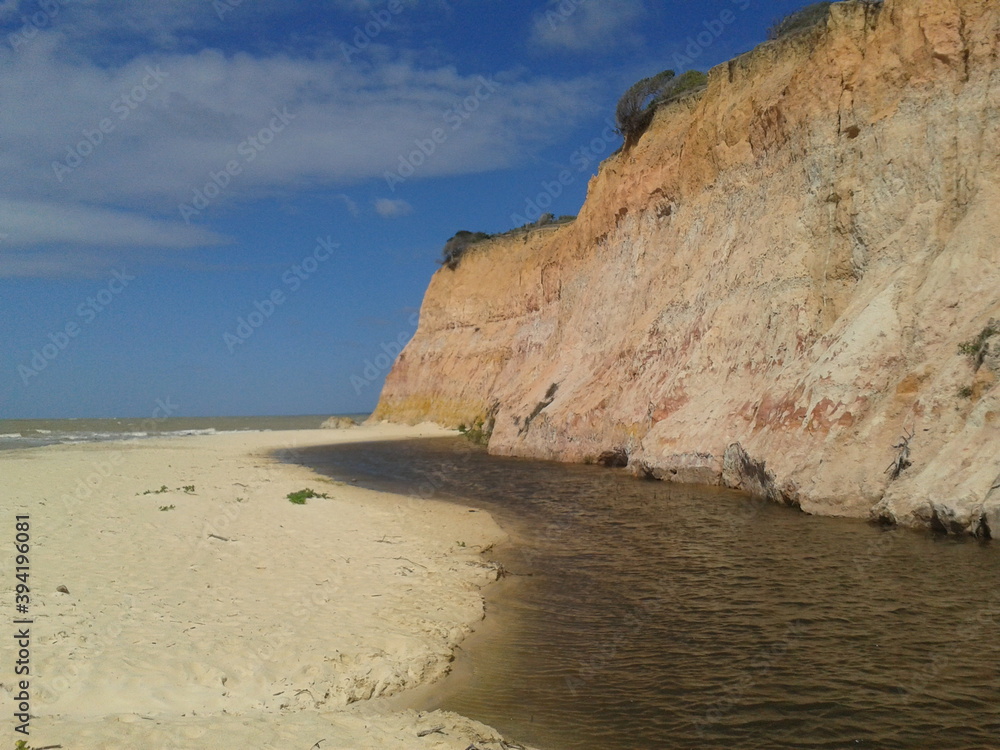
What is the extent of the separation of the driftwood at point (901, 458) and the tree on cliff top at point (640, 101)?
757 inches

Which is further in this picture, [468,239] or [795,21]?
[468,239]

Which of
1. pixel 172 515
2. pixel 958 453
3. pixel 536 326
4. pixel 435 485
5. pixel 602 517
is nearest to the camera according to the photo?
pixel 958 453

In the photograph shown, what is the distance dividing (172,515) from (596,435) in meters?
13.4

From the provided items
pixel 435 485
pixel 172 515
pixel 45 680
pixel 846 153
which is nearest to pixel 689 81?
pixel 846 153

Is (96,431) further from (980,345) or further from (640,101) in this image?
(980,345)

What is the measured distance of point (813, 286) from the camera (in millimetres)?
16109

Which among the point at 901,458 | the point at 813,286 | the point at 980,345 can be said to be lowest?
the point at 901,458

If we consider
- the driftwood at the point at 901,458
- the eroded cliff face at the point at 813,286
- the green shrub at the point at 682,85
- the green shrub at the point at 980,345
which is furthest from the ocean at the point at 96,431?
the green shrub at the point at 980,345

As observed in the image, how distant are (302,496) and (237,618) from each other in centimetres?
751

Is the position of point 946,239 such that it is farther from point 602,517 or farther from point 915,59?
point 602,517

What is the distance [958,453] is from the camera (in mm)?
9930

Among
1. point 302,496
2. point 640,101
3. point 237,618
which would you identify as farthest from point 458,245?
point 237,618

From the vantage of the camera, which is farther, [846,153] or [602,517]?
[846,153]

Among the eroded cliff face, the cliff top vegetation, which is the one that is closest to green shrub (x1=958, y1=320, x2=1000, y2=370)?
the eroded cliff face
